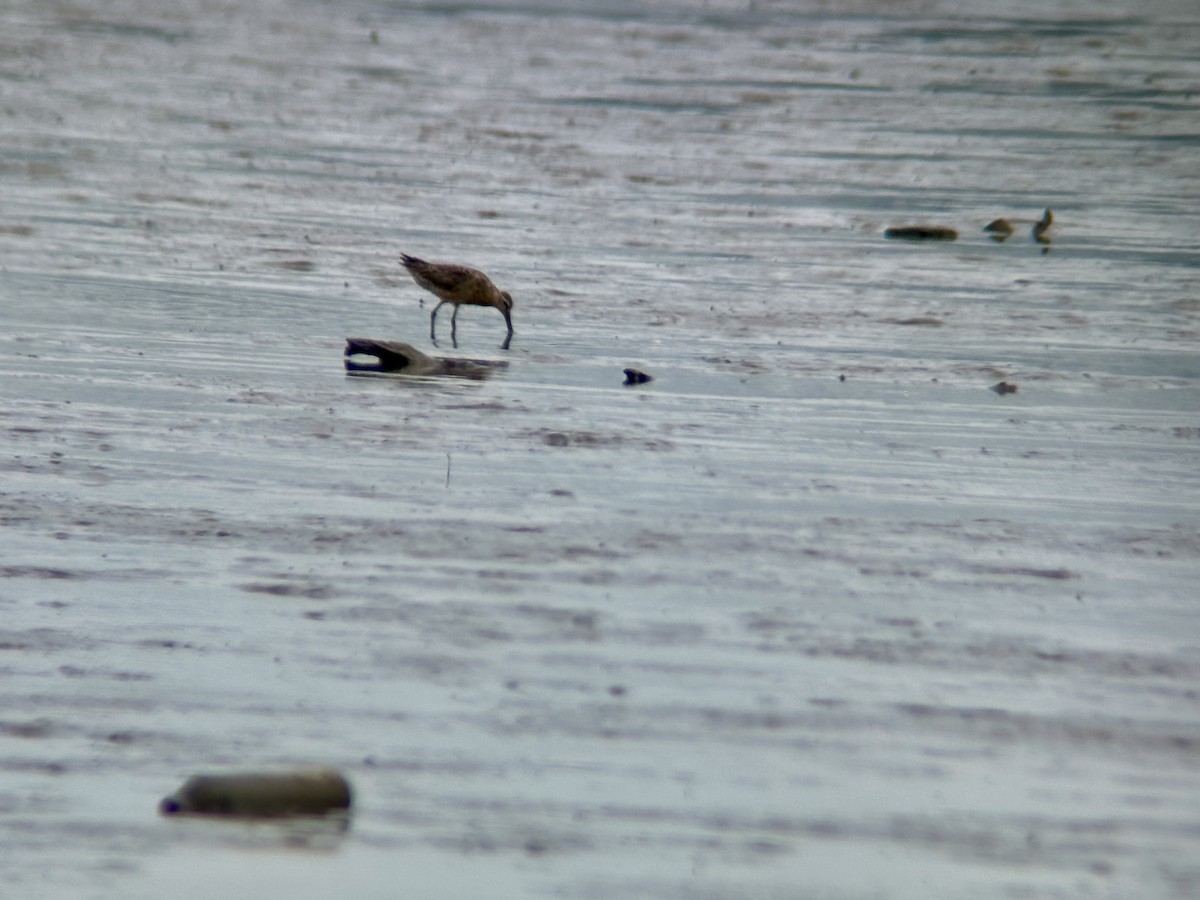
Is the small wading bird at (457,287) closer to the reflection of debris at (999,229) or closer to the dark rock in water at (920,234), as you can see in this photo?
the dark rock in water at (920,234)

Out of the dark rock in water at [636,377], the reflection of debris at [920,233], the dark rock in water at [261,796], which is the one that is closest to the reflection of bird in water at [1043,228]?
the reflection of debris at [920,233]

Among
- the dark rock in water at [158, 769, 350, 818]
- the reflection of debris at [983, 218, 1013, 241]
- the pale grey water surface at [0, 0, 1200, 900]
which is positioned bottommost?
the dark rock in water at [158, 769, 350, 818]

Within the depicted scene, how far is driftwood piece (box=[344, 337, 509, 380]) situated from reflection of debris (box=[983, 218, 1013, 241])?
208 inches

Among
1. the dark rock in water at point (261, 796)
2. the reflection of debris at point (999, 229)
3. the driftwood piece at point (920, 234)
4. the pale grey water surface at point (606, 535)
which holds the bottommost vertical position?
the dark rock in water at point (261, 796)

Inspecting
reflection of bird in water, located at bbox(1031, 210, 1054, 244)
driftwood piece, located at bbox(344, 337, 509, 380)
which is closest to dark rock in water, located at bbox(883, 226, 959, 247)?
reflection of bird in water, located at bbox(1031, 210, 1054, 244)

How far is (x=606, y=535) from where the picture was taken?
6254 mm

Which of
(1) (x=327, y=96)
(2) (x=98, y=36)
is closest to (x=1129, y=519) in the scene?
(1) (x=327, y=96)

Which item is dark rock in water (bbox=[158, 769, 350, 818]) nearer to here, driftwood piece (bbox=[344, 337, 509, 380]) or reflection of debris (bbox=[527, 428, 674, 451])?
reflection of debris (bbox=[527, 428, 674, 451])

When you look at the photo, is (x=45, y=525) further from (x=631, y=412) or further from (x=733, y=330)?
(x=733, y=330)

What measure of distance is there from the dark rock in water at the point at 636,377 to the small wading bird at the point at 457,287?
0.96 meters

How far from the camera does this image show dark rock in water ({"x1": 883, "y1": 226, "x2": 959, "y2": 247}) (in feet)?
42.9

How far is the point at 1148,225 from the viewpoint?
13.7 m

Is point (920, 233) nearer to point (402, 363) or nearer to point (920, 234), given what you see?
point (920, 234)

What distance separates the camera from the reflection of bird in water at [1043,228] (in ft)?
42.7
